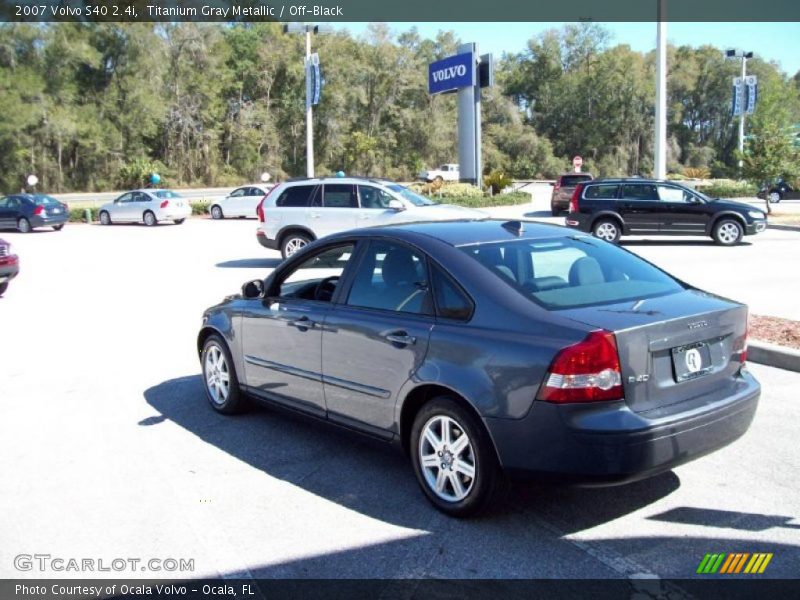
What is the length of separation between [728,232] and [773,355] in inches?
491

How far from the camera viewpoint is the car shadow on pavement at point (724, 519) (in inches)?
168

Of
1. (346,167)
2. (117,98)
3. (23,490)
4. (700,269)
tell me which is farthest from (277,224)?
(346,167)

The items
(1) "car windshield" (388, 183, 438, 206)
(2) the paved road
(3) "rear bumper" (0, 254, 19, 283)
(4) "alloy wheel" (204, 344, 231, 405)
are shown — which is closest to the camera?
(4) "alloy wheel" (204, 344, 231, 405)

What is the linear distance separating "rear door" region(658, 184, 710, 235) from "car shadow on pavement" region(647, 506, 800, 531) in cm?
1605

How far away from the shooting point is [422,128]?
265ft

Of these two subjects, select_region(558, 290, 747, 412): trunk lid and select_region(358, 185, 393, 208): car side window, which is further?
select_region(358, 185, 393, 208): car side window

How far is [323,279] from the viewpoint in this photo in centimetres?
579

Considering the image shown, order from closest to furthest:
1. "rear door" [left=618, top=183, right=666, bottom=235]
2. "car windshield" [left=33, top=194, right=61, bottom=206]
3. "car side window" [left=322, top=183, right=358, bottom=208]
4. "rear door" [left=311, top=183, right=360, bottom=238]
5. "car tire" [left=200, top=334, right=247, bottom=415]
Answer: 1. "car tire" [left=200, top=334, right=247, bottom=415]
2. "rear door" [left=311, top=183, right=360, bottom=238]
3. "car side window" [left=322, top=183, right=358, bottom=208]
4. "rear door" [left=618, top=183, right=666, bottom=235]
5. "car windshield" [left=33, top=194, right=61, bottom=206]

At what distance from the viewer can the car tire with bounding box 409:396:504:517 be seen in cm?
423

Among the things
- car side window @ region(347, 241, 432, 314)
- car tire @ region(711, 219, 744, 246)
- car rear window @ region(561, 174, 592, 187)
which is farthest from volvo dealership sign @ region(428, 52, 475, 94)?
car side window @ region(347, 241, 432, 314)

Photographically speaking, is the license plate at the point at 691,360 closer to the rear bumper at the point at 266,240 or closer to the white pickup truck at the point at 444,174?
the rear bumper at the point at 266,240

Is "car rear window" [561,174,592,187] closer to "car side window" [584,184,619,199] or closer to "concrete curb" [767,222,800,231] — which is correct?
"concrete curb" [767,222,800,231]

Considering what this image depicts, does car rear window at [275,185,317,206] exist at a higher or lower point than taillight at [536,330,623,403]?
higher

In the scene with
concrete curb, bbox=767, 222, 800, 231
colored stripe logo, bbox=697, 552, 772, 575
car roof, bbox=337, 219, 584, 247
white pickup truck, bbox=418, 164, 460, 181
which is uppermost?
white pickup truck, bbox=418, 164, 460, 181
